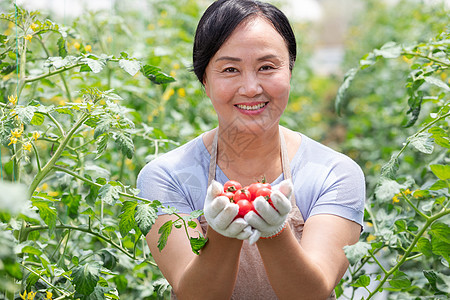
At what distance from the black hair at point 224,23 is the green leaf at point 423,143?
0.46m

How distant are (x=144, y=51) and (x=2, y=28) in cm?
140

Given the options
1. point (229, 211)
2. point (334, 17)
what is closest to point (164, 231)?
point (229, 211)

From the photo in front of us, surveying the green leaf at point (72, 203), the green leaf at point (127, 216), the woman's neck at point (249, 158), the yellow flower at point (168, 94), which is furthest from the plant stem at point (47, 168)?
the yellow flower at point (168, 94)

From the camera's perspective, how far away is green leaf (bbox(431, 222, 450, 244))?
4.33ft

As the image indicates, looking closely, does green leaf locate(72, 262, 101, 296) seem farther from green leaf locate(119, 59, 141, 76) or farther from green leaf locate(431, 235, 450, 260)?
green leaf locate(431, 235, 450, 260)

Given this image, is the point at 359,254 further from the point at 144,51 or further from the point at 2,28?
the point at 144,51

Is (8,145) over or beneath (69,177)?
over

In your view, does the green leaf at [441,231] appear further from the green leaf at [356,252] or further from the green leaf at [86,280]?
the green leaf at [86,280]

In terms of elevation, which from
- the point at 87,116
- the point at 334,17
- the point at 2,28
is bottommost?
the point at 334,17

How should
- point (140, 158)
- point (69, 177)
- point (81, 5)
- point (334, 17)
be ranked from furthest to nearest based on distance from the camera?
point (334, 17)
point (81, 5)
point (140, 158)
point (69, 177)

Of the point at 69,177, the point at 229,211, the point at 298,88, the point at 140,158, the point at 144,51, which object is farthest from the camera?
the point at 298,88

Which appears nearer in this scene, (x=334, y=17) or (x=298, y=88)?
(x=298, y=88)

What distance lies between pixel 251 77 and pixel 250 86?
30mm

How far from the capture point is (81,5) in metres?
2.71
